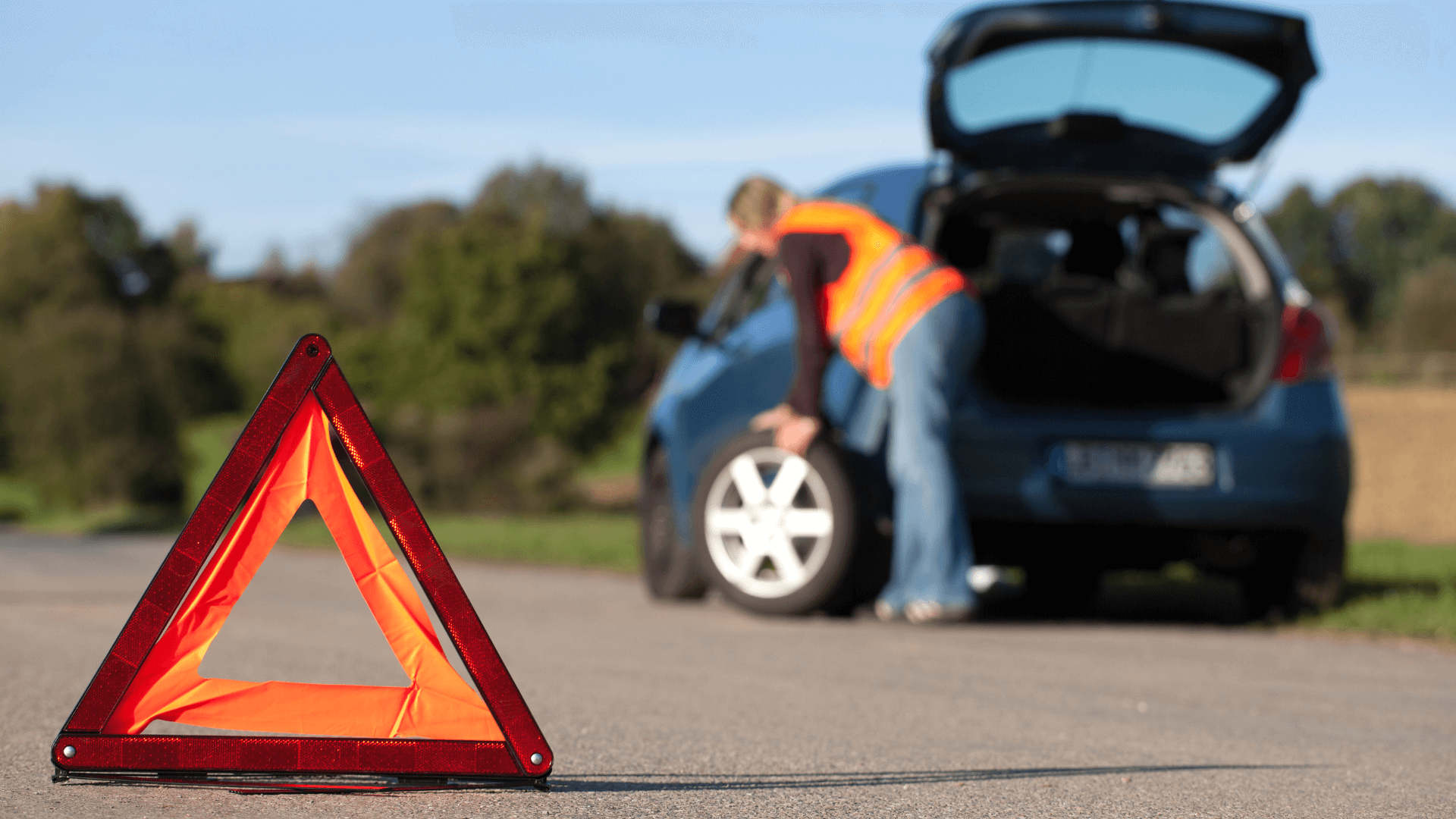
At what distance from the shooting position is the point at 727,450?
6496 millimetres

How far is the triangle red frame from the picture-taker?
9.66ft

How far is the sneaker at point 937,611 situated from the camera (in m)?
5.95

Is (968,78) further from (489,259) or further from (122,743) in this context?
(489,259)

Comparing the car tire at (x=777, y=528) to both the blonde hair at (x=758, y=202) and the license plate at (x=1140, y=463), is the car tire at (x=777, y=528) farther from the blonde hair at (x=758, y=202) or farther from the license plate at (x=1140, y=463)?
the blonde hair at (x=758, y=202)

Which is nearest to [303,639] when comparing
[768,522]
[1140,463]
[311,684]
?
[768,522]

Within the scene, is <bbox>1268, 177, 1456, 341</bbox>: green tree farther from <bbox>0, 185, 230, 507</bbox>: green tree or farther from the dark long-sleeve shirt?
the dark long-sleeve shirt

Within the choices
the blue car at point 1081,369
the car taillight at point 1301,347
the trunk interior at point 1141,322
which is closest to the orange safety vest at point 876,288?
the blue car at point 1081,369

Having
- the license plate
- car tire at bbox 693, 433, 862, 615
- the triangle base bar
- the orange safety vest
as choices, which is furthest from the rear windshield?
the triangle base bar

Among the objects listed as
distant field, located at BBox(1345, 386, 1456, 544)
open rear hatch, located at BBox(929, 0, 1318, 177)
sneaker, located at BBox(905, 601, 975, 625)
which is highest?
open rear hatch, located at BBox(929, 0, 1318, 177)

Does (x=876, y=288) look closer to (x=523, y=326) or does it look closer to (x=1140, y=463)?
(x=1140, y=463)

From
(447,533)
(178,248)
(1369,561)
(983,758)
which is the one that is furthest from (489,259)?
(983,758)

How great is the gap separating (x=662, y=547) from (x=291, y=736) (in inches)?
177

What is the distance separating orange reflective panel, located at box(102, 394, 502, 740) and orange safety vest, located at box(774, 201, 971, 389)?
351 cm

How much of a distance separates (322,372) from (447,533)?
12.3m
